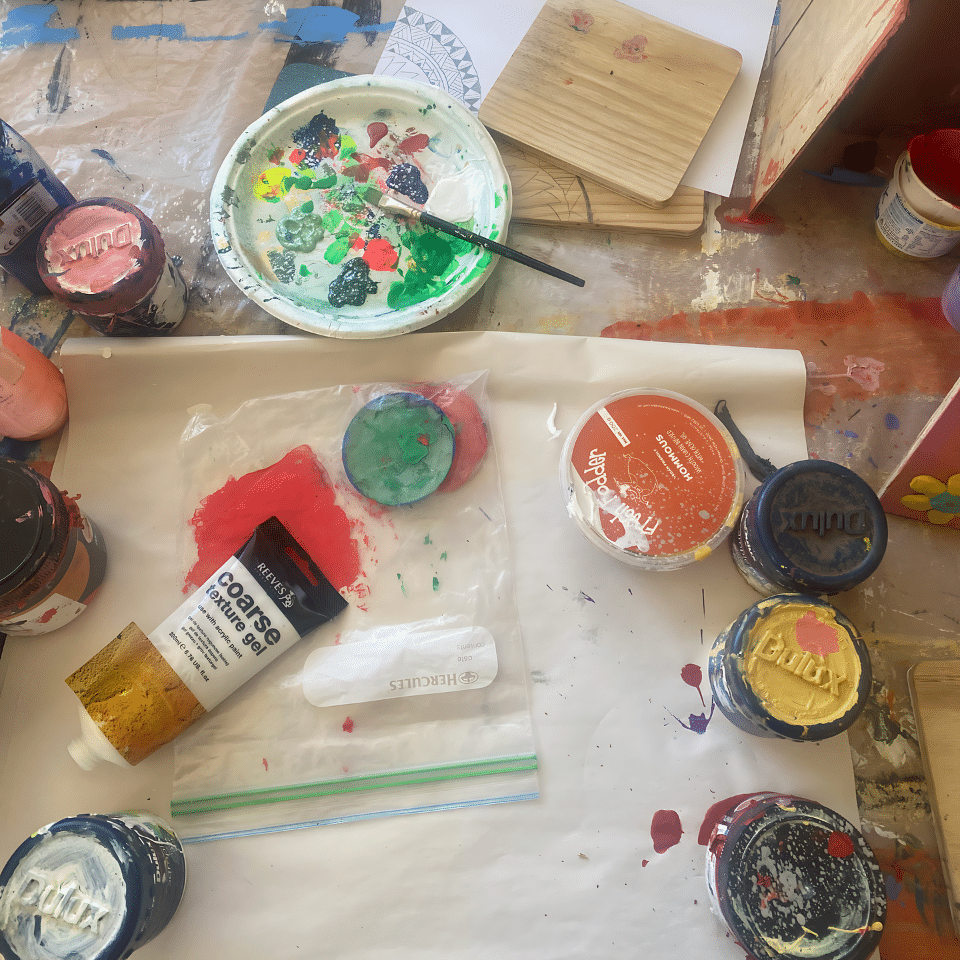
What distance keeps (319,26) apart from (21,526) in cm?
78

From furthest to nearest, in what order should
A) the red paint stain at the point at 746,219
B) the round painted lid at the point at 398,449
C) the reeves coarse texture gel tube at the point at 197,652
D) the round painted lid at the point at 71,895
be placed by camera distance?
1. the red paint stain at the point at 746,219
2. the round painted lid at the point at 398,449
3. the reeves coarse texture gel tube at the point at 197,652
4. the round painted lid at the point at 71,895

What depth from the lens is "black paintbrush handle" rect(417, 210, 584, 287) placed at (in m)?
0.81

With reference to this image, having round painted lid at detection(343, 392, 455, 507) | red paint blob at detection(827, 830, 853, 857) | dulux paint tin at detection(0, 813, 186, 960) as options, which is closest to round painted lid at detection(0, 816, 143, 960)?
dulux paint tin at detection(0, 813, 186, 960)

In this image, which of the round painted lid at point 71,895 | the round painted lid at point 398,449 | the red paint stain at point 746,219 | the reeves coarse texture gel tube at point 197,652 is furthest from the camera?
the red paint stain at point 746,219

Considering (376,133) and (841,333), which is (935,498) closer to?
(841,333)

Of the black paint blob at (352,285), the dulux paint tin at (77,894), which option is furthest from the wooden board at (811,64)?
the dulux paint tin at (77,894)

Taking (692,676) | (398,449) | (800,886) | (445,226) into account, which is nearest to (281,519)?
(398,449)

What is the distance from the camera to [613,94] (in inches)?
35.0

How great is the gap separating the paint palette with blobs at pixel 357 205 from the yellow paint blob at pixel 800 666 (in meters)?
0.50

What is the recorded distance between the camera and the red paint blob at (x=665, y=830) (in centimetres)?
72

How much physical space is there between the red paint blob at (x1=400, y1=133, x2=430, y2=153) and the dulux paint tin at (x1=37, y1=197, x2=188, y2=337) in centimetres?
33

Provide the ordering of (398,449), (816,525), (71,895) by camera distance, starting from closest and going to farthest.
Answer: (71,895) → (816,525) → (398,449)

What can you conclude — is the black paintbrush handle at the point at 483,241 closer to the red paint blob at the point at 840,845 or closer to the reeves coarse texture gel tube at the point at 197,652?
the reeves coarse texture gel tube at the point at 197,652

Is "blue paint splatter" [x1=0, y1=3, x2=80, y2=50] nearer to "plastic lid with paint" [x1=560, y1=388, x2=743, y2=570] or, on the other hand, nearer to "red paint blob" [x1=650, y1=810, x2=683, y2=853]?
"plastic lid with paint" [x1=560, y1=388, x2=743, y2=570]
